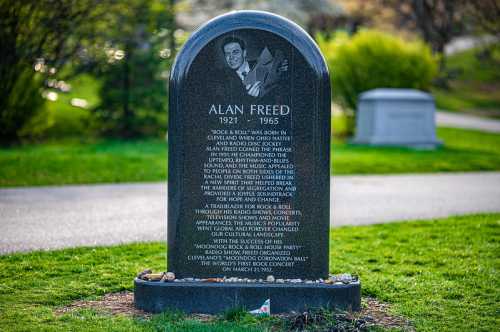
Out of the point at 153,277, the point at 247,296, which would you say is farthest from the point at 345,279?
the point at 153,277

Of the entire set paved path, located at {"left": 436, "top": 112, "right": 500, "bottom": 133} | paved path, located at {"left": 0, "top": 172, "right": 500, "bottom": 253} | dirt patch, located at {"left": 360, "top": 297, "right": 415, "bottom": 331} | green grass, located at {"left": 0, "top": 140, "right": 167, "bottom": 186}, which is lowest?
dirt patch, located at {"left": 360, "top": 297, "right": 415, "bottom": 331}

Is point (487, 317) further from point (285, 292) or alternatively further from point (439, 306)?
point (285, 292)

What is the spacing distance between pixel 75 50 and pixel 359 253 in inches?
446

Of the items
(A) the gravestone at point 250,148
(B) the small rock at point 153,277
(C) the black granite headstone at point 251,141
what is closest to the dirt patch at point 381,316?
(A) the gravestone at point 250,148

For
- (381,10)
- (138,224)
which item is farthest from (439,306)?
(381,10)

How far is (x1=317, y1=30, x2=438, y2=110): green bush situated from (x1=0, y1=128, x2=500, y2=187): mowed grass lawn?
2229 millimetres

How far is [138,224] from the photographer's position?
905 centimetres

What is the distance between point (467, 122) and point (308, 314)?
80.7 ft

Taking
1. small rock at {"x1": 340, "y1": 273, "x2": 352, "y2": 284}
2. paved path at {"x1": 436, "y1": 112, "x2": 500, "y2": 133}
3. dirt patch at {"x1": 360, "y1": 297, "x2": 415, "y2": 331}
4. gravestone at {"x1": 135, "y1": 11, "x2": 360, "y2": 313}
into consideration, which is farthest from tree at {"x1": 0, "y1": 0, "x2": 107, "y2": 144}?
paved path at {"x1": 436, "y1": 112, "x2": 500, "y2": 133}

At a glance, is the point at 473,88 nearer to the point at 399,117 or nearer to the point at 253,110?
the point at 399,117

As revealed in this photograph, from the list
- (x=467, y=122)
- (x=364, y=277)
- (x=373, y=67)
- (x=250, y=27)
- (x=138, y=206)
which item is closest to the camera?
(x=250, y=27)

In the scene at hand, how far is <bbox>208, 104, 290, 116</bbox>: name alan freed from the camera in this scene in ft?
18.9

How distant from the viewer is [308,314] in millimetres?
5320

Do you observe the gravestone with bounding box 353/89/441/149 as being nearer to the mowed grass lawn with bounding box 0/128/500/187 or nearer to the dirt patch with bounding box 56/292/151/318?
the mowed grass lawn with bounding box 0/128/500/187
